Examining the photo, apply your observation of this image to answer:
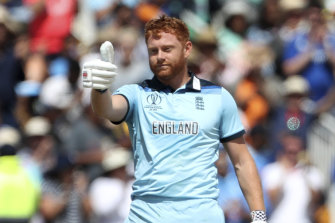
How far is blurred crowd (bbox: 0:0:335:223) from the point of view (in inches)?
380

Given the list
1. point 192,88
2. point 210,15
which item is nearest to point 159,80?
point 192,88

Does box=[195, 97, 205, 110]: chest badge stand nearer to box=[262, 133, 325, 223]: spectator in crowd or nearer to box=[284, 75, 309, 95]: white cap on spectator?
box=[262, 133, 325, 223]: spectator in crowd

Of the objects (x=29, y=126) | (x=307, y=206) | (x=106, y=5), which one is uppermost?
(x=106, y=5)

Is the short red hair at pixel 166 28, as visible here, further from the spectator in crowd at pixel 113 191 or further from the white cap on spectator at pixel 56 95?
the white cap on spectator at pixel 56 95

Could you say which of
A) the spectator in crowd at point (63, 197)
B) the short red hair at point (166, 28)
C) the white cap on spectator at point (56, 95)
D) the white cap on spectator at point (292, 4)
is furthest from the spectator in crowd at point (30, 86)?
the short red hair at point (166, 28)

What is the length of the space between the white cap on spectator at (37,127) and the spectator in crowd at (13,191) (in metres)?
1.47

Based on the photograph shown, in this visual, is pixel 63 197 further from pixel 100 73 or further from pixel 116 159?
pixel 100 73

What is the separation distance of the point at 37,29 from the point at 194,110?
7.13 metres

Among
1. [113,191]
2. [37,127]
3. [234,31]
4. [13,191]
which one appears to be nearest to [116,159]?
[113,191]

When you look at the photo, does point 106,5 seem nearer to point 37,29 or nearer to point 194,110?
point 37,29

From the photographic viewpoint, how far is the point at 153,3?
1329 centimetres

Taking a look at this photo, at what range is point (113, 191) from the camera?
9.54 m

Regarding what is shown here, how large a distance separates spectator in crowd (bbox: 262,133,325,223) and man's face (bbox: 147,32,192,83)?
4.41 meters

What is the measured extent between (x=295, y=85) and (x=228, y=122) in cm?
565
